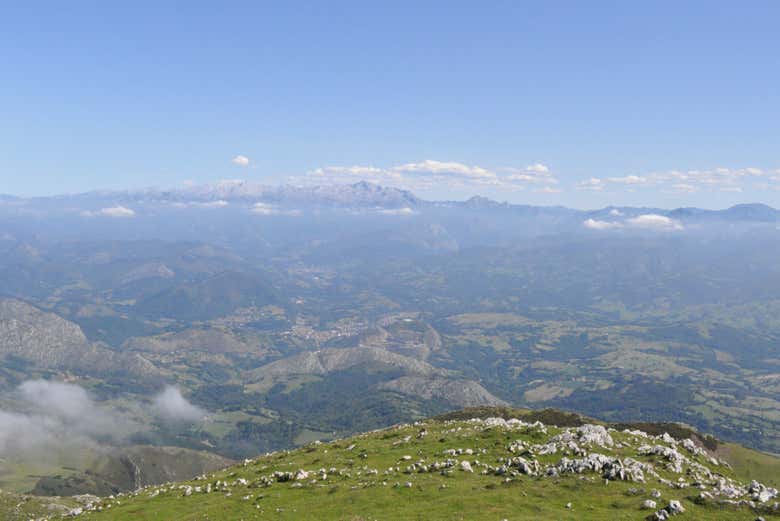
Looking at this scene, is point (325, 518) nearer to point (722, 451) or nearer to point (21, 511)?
point (722, 451)

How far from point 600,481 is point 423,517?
57.2 feet

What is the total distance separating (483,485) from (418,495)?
608 centimetres

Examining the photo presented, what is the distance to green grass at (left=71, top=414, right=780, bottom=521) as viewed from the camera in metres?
43.8

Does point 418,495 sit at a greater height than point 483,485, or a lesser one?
lesser

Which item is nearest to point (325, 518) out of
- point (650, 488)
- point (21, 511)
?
point (650, 488)

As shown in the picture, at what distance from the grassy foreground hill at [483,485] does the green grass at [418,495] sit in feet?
0.46

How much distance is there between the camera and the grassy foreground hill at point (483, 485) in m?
43.8

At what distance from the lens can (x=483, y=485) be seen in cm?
5072

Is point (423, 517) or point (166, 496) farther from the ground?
point (423, 517)

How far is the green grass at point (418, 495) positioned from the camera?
43.8 m

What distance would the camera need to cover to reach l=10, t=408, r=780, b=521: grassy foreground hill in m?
43.8

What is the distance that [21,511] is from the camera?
5335 inches

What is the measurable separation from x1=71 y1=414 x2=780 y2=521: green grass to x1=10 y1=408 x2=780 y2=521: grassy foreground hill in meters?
0.14

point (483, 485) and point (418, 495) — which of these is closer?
point (418, 495)
